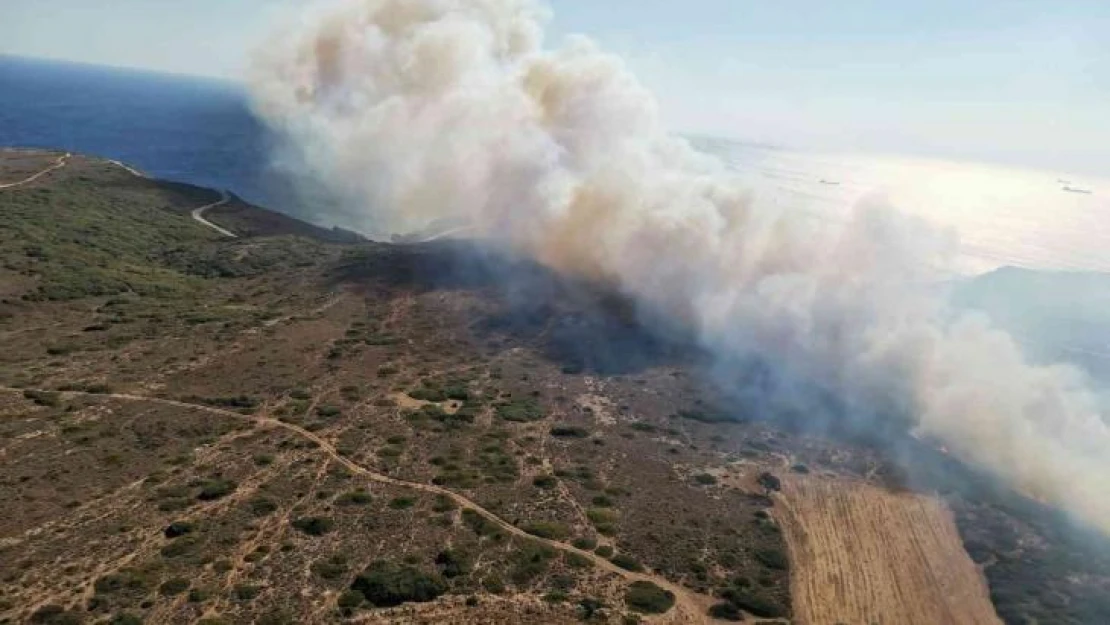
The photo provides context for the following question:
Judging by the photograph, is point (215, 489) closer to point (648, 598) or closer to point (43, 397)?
point (43, 397)

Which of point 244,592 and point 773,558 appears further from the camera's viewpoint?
point 773,558

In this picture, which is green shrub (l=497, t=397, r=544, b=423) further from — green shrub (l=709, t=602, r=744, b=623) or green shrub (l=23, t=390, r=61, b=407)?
green shrub (l=23, t=390, r=61, b=407)

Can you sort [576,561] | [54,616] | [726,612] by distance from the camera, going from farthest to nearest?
[576,561]
[726,612]
[54,616]

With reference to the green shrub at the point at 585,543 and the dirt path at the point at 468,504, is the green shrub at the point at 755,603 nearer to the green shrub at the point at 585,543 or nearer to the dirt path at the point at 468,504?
the dirt path at the point at 468,504

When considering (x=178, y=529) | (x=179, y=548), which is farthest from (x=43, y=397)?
(x=179, y=548)

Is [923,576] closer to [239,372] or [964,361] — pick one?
[964,361]

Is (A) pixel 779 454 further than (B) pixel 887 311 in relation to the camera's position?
No

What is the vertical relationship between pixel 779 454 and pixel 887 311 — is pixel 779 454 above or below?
below

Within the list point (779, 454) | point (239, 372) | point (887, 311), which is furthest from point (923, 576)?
point (239, 372)
